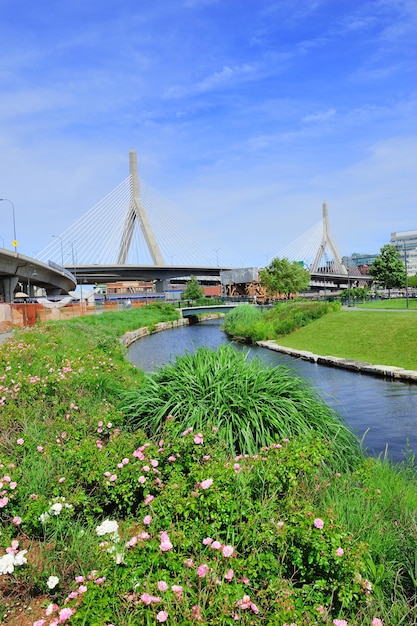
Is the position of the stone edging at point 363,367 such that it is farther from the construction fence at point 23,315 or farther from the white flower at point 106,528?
the construction fence at point 23,315

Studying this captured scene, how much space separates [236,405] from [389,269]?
2534 inches

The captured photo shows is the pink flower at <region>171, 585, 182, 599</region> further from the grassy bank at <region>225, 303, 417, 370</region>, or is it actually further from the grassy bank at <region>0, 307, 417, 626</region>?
the grassy bank at <region>225, 303, 417, 370</region>

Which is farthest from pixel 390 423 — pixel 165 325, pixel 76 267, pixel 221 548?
pixel 76 267

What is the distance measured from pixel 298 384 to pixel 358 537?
12.9 feet

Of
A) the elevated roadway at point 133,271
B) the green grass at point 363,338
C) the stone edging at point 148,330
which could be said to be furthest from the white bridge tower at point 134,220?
the green grass at point 363,338

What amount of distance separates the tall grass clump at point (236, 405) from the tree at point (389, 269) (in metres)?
62.4

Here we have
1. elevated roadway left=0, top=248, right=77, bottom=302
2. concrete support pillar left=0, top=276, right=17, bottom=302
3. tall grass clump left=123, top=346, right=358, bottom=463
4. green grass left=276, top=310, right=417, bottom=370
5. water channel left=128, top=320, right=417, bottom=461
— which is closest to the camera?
tall grass clump left=123, top=346, right=358, bottom=463

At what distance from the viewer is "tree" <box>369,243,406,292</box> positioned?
213 feet

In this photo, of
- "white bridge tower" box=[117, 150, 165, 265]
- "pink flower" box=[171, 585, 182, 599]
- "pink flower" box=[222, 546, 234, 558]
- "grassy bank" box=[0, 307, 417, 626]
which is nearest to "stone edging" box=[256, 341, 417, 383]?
"grassy bank" box=[0, 307, 417, 626]

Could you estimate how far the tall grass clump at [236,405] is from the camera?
6008mm

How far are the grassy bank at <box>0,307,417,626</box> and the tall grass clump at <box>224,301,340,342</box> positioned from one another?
88.6 ft

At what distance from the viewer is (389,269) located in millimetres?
65312

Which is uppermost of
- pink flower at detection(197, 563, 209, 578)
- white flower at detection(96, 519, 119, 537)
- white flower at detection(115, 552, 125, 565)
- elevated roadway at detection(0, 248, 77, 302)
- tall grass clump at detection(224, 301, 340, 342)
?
elevated roadway at detection(0, 248, 77, 302)

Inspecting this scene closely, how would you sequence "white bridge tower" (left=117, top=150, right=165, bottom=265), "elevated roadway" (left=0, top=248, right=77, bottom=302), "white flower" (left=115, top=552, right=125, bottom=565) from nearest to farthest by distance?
1. "white flower" (left=115, top=552, right=125, bottom=565)
2. "elevated roadway" (left=0, top=248, right=77, bottom=302)
3. "white bridge tower" (left=117, top=150, right=165, bottom=265)
